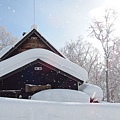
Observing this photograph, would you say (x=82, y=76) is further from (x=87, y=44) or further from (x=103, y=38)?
(x=87, y=44)

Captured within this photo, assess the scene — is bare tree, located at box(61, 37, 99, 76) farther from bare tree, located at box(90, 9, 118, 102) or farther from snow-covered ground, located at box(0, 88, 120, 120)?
snow-covered ground, located at box(0, 88, 120, 120)

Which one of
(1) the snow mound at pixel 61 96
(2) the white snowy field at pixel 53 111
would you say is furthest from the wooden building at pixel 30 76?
(2) the white snowy field at pixel 53 111

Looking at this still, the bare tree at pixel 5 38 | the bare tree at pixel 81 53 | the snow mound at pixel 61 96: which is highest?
the bare tree at pixel 5 38

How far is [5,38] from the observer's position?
106ft

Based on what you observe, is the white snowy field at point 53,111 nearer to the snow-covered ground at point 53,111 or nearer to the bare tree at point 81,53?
the snow-covered ground at point 53,111

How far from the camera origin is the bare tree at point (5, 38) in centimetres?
3186

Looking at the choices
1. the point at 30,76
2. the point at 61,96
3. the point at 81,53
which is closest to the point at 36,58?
the point at 30,76

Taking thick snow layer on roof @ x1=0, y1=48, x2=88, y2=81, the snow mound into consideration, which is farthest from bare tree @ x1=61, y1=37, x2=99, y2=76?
the snow mound

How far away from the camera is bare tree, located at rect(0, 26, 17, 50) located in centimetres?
3186

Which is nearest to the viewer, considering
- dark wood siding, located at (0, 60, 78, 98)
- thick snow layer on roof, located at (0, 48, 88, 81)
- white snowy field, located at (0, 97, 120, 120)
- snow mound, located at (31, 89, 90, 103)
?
white snowy field, located at (0, 97, 120, 120)

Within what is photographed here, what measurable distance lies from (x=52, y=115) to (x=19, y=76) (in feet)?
21.6

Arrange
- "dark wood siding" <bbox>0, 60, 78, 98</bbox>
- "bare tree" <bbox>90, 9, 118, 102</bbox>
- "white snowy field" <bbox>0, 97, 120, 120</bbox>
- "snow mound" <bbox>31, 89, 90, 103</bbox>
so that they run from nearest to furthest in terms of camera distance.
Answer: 1. "white snowy field" <bbox>0, 97, 120, 120</bbox>
2. "snow mound" <bbox>31, 89, 90, 103</bbox>
3. "dark wood siding" <bbox>0, 60, 78, 98</bbox>
4. "bare tree" <bbox>90, 9, 118, 102</bbox>

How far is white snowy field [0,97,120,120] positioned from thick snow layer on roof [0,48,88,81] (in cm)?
618

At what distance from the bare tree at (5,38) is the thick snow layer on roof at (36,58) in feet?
77.2
